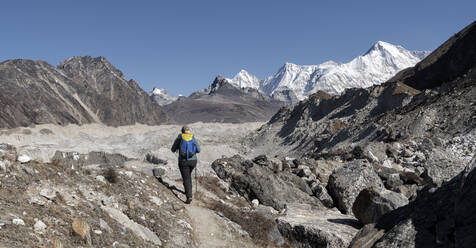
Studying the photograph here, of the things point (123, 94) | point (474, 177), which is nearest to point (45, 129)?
point (123, 94)

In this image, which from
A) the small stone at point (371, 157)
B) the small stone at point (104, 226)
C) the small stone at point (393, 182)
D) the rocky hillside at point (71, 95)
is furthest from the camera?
the rocky hillside at point (71, 95)

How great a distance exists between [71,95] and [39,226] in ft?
332

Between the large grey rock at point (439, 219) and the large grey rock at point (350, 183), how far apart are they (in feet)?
13.7

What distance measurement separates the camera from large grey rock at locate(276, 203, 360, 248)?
718 centimetres

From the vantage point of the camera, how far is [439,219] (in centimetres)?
466

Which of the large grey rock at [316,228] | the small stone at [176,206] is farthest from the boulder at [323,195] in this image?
the small stone at [176,206]

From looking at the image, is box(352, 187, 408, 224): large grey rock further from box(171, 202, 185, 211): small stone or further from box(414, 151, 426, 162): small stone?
box(414, 151, 426, 162): small stone

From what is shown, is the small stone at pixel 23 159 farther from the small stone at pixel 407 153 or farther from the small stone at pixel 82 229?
the small stone at pixel 407 153

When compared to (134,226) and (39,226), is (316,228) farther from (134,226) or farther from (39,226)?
(39,226)

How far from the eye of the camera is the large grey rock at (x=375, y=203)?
279 inches

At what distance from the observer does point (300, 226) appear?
7.71m

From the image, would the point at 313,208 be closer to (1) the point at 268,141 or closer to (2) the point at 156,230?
(2) the point at 156,230

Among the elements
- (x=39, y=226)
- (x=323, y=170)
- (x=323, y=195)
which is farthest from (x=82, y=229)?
(x=323, y=170)

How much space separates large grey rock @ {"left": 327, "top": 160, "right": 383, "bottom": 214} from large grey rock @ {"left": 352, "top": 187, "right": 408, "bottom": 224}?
6.78ft
